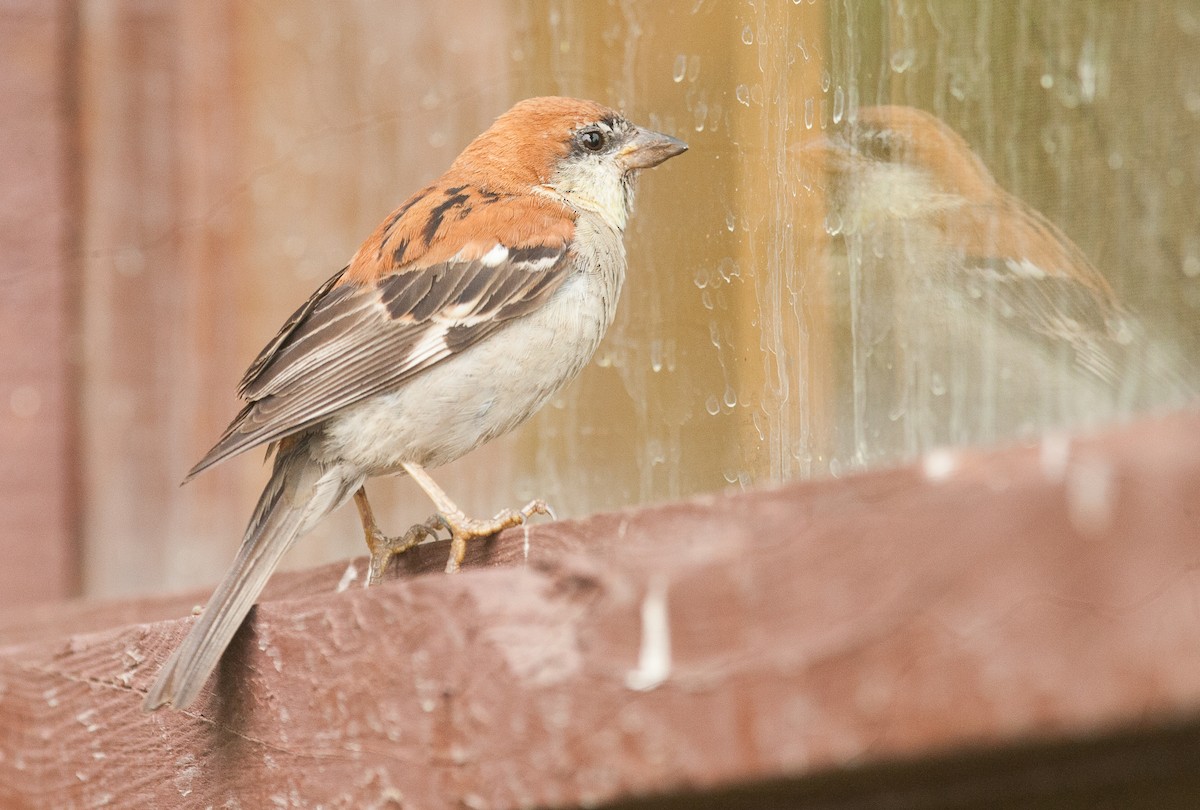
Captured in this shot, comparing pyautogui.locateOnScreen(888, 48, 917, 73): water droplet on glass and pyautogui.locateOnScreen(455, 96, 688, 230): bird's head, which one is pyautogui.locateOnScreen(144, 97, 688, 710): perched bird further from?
pyautogui.locateOnScreen(888, 48, 917, 73): water droplet on glass

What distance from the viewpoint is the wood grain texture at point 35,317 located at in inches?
175

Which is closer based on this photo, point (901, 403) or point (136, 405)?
point (901, 403)

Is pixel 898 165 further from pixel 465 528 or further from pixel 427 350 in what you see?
pixel 427 350

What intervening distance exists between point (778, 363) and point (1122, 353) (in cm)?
100

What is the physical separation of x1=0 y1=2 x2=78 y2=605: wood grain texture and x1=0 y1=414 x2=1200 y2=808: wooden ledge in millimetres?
2785

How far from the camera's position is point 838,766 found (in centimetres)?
131

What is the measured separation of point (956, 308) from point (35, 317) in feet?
11.1

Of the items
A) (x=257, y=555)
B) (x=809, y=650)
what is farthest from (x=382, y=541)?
(x=809, y=650)

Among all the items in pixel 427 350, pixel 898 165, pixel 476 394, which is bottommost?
pixel 476 394

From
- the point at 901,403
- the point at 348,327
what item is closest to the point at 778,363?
the point at 901,403

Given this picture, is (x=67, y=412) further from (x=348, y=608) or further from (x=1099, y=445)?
(x=1099, y=445)

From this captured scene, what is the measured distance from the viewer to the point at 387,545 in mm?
3186

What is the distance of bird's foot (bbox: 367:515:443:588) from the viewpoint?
2.96 meters

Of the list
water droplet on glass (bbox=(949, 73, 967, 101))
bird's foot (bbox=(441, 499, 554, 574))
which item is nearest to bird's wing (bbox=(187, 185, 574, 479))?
bird's foot (bbox=(441, 499, 554, 574))
